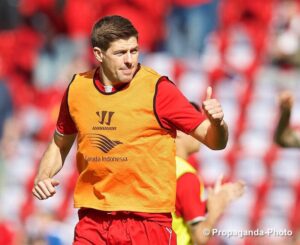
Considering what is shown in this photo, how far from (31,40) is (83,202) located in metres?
9.23

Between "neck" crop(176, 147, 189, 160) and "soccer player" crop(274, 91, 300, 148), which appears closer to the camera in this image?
"neck" crop(176, 147, 189, 160)

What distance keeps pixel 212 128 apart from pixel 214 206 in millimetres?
1429

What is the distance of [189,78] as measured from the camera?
48.4 feet

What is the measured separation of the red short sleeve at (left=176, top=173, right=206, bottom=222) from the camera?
849cm

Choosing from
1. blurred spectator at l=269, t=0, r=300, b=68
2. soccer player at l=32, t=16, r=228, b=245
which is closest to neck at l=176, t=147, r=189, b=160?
soccer player at l=32, t=16, r=228, b=245

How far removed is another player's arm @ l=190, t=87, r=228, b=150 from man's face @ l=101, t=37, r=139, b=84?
1.60ft

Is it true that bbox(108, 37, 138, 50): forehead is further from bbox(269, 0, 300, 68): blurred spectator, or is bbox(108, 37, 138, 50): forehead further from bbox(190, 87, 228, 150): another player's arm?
bbox(269, 0, 300, 68): blurred spectator

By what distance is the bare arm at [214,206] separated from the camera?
8.49 metres

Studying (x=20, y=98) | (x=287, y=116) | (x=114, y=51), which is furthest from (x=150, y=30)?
(x=114, y=51)

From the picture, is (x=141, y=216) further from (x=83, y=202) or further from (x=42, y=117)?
(x=42, y=117)

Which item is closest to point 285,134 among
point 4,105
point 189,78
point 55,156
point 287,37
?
point 55,156

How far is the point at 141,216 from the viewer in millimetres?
7555

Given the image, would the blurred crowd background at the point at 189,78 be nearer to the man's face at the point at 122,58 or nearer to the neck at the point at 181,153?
the neck at the point at 181,153

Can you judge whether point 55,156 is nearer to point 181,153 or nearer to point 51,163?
point 51,163
